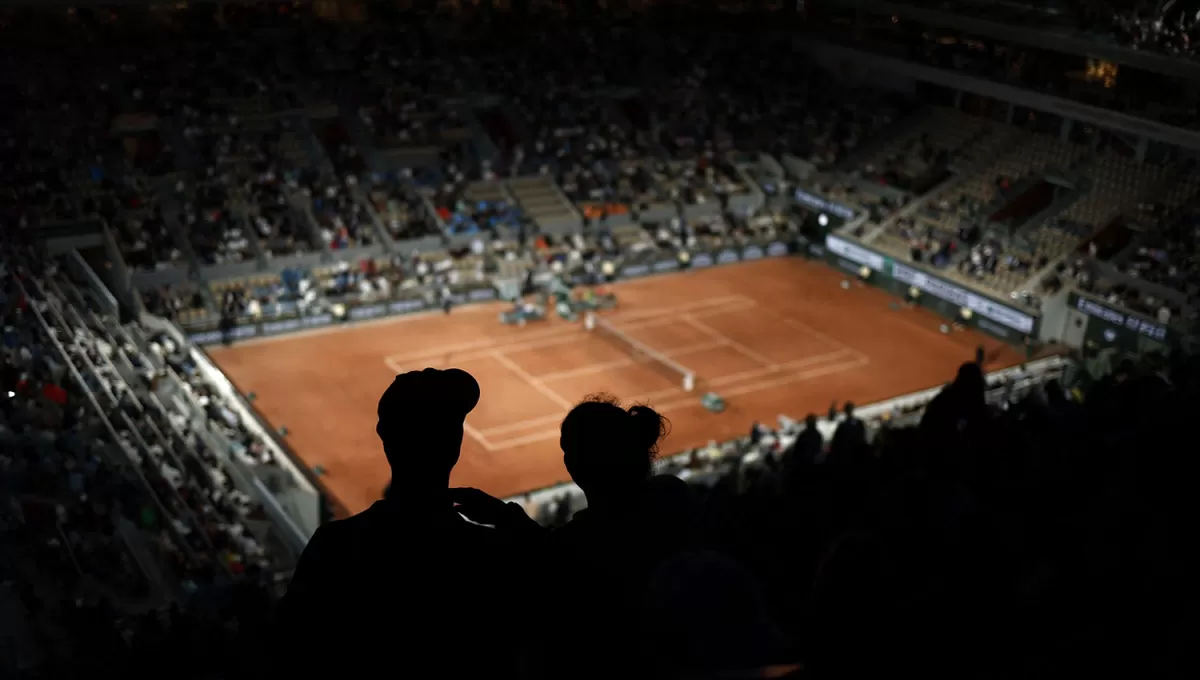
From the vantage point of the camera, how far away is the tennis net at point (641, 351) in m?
25.3

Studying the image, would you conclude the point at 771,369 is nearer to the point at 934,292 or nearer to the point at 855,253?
the point at 934,292

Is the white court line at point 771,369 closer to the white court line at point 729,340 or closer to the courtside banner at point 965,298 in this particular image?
the white court line at point 729,340

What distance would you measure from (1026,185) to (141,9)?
27996 millimetres

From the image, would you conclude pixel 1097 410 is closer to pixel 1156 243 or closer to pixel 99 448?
pixel 99 448

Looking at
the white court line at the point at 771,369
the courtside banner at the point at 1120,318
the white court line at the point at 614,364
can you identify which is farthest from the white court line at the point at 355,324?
the courtside banner at the point at 1120,318

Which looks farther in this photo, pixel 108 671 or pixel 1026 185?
pixel 1026 185

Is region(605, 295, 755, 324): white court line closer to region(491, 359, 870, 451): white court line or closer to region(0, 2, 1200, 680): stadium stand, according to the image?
region(0, 2, 1200, 680): stadium stand

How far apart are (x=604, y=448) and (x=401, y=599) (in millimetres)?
1105

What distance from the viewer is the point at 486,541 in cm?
280

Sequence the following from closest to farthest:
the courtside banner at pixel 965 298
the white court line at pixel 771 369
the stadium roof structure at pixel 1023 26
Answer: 1. the white court line at pixel 771 369
2. the courtside banner at pixel 965 298
3. the stadium roof structure at pixel 1023 26

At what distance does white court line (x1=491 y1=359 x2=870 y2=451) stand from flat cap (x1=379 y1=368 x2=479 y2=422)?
749 inches

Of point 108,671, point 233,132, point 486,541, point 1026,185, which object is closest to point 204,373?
point 233,132

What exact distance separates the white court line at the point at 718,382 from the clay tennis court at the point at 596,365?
4cm

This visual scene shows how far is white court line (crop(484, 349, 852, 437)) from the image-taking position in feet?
74.5
